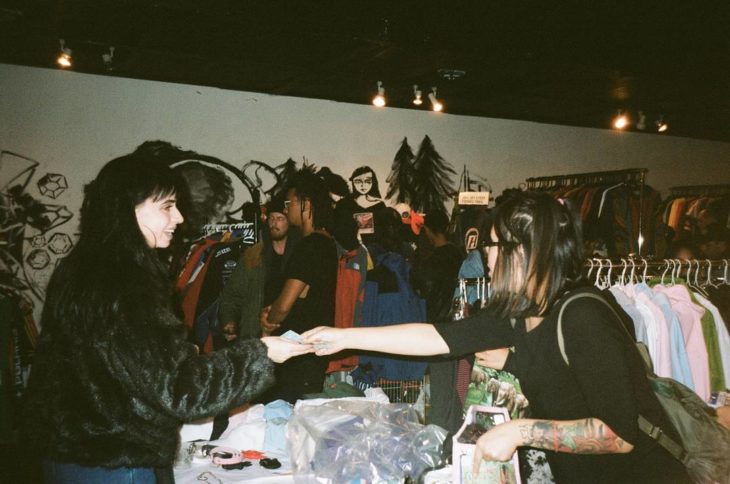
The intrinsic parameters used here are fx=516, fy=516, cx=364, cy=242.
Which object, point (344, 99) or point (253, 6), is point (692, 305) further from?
point (344, 99)

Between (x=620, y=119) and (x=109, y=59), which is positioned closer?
(x=109, y=59)

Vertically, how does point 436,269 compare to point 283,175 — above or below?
below

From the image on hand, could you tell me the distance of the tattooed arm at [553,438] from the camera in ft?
4.99

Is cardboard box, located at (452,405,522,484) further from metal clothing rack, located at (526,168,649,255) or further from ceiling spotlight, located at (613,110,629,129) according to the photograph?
ceiling spotlight, located at (613,110,629,129)

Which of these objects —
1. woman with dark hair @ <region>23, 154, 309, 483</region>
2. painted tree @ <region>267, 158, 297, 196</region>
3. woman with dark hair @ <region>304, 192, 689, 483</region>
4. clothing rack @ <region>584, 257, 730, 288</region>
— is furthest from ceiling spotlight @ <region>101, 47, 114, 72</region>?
clothing rack @ <region>584, 257, 730, 288</region>

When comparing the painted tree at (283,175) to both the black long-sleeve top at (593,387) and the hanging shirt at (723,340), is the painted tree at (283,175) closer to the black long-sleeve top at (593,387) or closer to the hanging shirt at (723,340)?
the hanging shirt at (723,340)

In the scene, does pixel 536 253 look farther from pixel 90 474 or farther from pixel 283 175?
pixel 283 175

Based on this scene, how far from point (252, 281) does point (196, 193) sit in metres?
1.45

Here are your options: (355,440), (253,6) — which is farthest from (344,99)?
(355,440)

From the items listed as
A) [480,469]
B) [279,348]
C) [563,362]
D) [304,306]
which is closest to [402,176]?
[304,306]

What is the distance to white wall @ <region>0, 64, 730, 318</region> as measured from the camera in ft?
16.4

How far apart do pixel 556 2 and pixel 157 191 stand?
3668 mm

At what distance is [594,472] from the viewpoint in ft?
Result: 5.37

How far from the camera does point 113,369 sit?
5.24 feet
